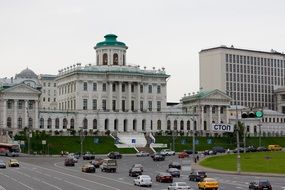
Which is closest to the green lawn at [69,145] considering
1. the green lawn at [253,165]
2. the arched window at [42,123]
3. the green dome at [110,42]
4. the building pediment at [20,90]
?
the arched window at [42,123]

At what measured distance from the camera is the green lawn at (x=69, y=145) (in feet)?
473

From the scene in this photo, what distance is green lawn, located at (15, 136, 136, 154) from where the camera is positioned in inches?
5674

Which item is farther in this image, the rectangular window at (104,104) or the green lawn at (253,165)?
the rectangular window at (104,104)

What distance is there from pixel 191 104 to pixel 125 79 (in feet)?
92.8

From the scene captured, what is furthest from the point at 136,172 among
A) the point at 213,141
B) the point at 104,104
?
the point at 104,104

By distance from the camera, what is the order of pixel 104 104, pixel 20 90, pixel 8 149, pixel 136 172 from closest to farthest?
pixel 136 172 < pixel 8 149 < pixel 20 90 < pixel 104 104

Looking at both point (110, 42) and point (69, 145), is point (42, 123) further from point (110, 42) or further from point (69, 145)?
point (110, 42)

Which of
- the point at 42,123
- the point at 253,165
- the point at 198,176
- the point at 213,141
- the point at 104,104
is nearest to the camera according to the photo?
the point at 198,176

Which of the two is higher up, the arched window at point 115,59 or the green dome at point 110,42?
the green dome at point 110,42

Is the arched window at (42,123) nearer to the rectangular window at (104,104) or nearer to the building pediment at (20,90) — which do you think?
the building pediment at (20,90)

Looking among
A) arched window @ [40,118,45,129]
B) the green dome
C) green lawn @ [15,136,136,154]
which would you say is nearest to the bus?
green lawn @ [15,136,136,154]

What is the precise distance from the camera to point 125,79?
591ft

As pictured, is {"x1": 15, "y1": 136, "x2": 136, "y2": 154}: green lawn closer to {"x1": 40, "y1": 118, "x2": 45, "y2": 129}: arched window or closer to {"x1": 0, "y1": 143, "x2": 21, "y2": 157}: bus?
{"x1": 0, "y1": 143, "x2": 21, "y2": 157}: bus

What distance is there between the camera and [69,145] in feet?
491
